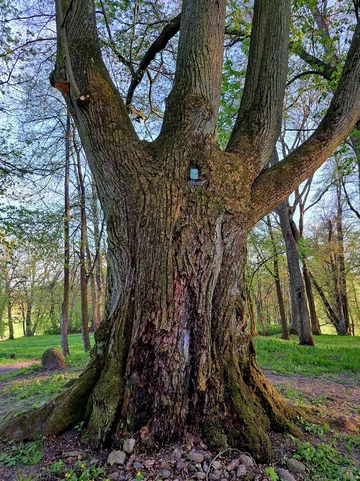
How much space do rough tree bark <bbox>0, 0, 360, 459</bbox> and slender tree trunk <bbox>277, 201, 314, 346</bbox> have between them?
8.23 metres

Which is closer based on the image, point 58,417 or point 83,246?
point 58,417

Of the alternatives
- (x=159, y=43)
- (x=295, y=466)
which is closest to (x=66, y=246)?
(x=159, y=43)

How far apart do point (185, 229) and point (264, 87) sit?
6.94 ft

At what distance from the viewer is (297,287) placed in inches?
420

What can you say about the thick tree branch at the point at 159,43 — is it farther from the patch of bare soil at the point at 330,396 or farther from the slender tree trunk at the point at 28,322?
the slender tree trunk at the point at 28,322

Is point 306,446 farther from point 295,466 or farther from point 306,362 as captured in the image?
point 306,362

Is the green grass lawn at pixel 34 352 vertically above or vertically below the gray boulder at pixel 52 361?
below

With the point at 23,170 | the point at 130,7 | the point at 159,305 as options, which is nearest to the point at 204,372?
the point at 159,305

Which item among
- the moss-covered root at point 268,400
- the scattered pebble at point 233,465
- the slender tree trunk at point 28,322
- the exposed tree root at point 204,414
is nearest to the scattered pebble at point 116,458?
the exposed tree root at point 204,414

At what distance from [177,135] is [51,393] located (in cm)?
425

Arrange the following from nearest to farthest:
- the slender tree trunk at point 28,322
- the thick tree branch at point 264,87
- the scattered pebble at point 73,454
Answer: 1. the scattered pebble at point 73,454
2. the thick tree branch at point 264,87
3. the slender tree trunk at point 28,322

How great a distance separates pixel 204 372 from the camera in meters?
2.35

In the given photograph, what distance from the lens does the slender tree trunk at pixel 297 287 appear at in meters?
10.4

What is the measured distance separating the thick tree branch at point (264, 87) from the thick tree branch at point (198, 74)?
1.47 feet
